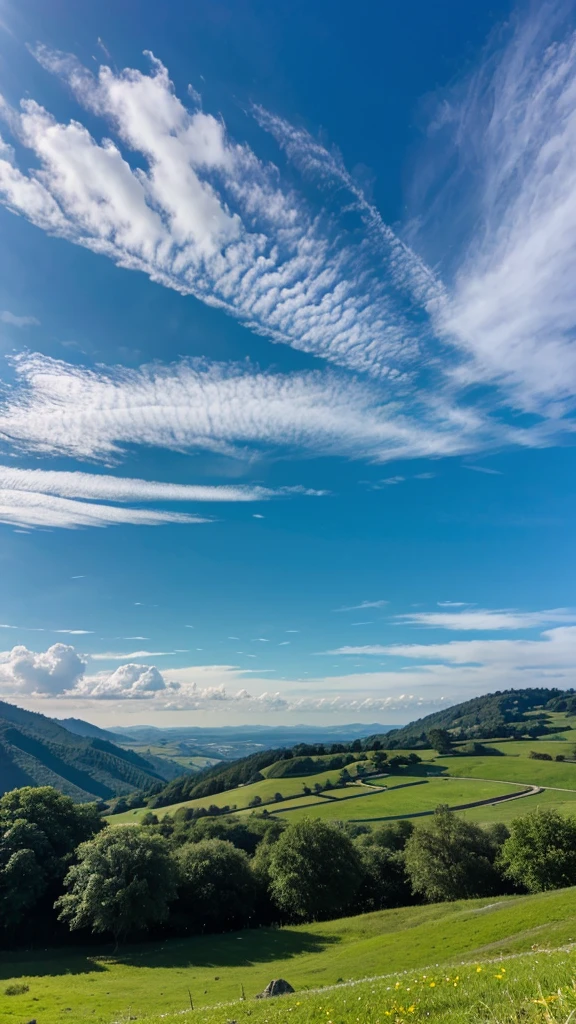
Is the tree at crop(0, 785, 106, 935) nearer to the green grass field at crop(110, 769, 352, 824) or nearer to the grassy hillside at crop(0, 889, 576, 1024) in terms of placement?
the grassy hillside at crop(0, 889, 576, 1024)

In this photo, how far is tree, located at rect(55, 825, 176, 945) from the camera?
57.1 meters

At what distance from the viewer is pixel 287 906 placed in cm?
7519

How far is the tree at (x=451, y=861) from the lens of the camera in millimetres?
74875

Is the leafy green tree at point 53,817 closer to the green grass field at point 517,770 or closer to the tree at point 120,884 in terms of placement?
the tree at point 120,884

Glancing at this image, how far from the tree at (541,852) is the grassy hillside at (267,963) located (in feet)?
53.0

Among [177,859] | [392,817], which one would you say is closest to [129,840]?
[177,859]

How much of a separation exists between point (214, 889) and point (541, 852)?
47.5 m

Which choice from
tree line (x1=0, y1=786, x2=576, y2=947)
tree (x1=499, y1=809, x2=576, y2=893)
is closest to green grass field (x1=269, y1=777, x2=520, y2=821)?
tree line (x1=0, y1=786, x2=576, y2=947)

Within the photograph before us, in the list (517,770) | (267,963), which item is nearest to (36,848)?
(267,963)

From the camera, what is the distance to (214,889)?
71.8 metres

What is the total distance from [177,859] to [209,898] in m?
6.89

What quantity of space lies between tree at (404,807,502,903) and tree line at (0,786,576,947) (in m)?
0.16

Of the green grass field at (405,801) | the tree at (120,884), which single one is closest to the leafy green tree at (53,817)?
the tree at (120,884)

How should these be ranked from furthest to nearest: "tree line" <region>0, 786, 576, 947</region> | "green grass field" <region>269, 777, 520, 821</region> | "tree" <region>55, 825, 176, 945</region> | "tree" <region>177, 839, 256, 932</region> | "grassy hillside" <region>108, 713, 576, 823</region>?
"green grass field" <region>269, 777, 520, 821</region> < "grassy hillside" <region>108, 713, 576, 823</region> < "tree" <region>177, 839, 256, 932</region> < "tree line" <region>0, 786, 576, 947</region> < "tree" <region>55, 825, 176, 945</region>
